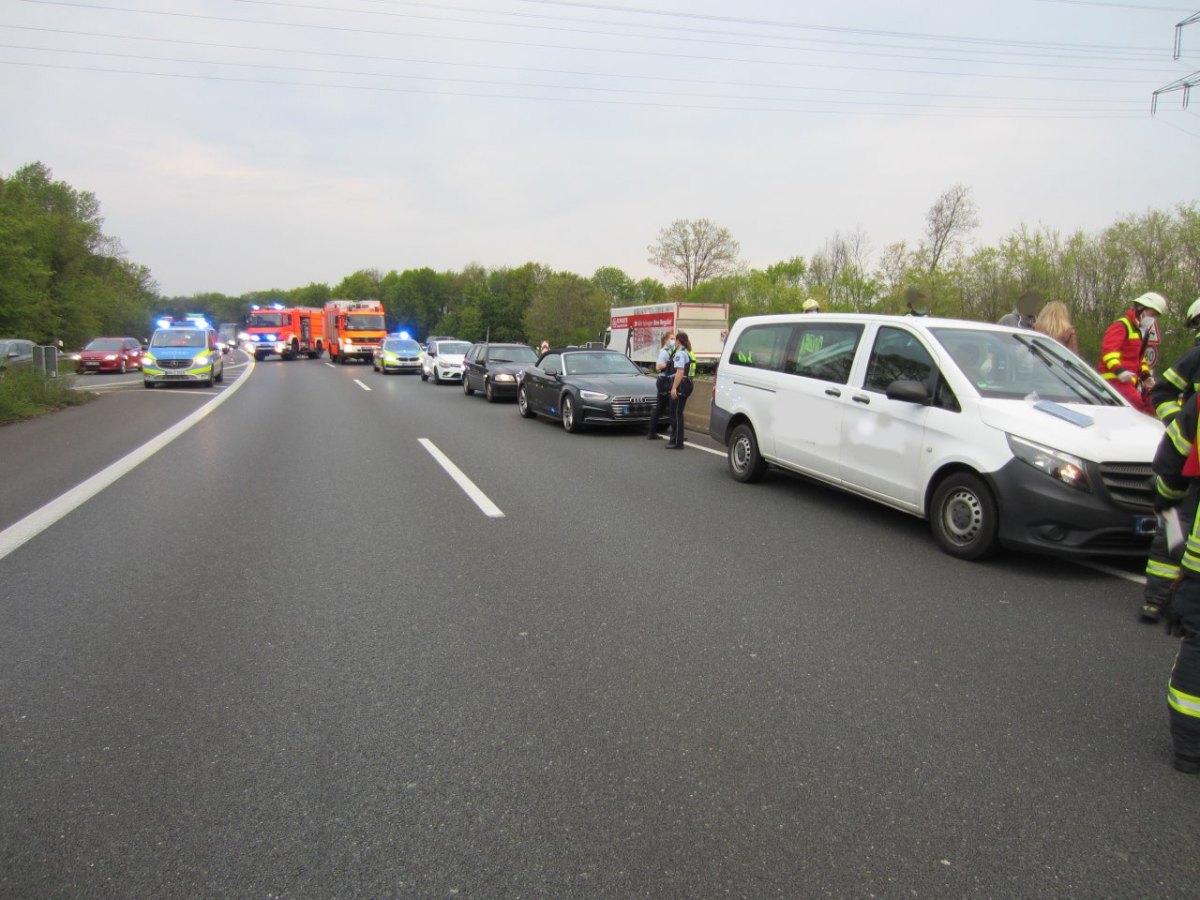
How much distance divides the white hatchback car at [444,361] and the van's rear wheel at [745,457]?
19.5 metres

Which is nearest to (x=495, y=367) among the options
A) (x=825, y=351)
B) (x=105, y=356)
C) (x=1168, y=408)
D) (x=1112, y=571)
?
(x=825, y=351)

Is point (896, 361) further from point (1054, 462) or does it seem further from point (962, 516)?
point (1054, 462)

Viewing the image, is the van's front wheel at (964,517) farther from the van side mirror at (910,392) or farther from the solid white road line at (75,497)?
the solid white road line at (75,497)

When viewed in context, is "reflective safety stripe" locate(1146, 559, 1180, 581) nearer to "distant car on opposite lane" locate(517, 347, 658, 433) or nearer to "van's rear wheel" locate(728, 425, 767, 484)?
"van's rear wheel" locate(728, 425, 767, 484)

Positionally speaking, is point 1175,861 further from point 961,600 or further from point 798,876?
point 961,600

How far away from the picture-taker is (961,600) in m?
5.04

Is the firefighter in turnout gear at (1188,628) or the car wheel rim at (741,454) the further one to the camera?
the car wheel rim at (741,454)

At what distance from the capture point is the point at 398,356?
34.9m

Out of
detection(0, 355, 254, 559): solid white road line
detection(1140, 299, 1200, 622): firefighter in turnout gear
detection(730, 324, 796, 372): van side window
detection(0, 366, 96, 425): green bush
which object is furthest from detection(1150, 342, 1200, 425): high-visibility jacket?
detection(0, 366, 96, 425): green bush

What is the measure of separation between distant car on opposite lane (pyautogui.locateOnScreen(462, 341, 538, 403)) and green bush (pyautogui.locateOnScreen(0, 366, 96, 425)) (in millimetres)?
9308

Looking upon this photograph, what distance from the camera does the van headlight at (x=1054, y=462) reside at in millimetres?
5434

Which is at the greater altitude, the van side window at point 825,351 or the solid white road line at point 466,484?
the van side window at point 825,351

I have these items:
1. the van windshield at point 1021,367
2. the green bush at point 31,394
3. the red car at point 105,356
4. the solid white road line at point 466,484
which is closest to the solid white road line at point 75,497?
the solid white road line at point 466,484

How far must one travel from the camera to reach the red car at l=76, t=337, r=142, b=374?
1401 inches
